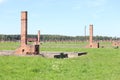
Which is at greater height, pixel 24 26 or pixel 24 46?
pixel 24 26

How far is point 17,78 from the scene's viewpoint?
12.1 m

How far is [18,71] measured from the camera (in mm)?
13812

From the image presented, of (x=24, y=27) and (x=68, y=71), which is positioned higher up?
(x=24, y=27)

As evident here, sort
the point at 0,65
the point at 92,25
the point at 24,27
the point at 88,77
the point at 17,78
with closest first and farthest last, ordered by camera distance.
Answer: the point at 17,78, the point at 88,77, the point at 0,65, the point at 24,27, the point at 92,25

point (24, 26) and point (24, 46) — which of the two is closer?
point (24, 46)

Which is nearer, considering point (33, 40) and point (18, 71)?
point (18, 71)

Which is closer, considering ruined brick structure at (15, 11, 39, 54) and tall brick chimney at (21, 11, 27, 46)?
ruined brick structure at (15, 11, 39, 54)

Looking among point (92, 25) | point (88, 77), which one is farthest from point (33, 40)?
point (88, 77)

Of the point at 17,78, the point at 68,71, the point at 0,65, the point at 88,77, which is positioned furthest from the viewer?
the point at 0,65

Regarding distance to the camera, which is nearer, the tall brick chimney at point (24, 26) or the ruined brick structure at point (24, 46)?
the ruined brick structure at point (24, 46)

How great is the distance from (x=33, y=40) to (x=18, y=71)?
37.1 meters

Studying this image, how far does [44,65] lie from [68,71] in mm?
1925

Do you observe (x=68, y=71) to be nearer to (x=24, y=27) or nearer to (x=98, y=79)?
(x=98, y=79)

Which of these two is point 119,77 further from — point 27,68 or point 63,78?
point 27,68
